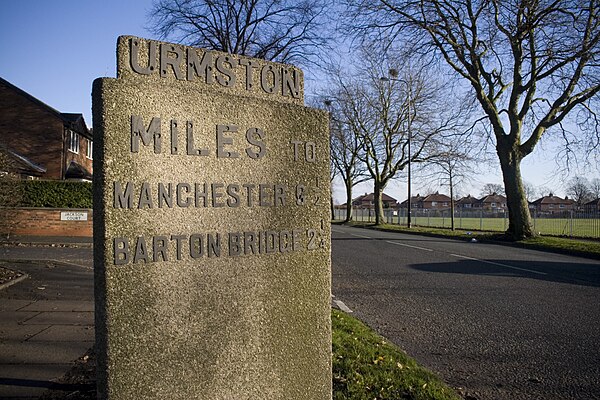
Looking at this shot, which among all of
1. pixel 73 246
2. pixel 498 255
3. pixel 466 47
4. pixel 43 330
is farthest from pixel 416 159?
pixel 43 330

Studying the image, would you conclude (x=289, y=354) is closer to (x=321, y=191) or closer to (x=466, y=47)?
(x=321, y=191)

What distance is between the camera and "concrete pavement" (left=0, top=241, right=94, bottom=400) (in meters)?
3.70

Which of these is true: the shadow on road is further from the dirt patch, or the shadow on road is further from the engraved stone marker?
the dirt patch

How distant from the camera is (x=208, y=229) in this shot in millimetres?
2645

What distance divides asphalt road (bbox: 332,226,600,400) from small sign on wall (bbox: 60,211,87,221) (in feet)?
40.6

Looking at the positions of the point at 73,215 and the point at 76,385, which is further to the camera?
the point at 73,215

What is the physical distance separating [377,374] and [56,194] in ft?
62.4

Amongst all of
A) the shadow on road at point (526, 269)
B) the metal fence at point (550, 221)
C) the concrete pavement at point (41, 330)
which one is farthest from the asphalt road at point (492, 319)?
the metal fence at point (550, 221)

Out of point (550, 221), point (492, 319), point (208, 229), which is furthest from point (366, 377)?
point (550, 221)

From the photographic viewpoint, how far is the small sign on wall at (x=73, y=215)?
18.3 meters

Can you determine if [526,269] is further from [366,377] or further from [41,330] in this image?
[41,330]

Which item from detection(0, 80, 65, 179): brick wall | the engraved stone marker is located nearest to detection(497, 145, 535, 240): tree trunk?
the engraved stone marker

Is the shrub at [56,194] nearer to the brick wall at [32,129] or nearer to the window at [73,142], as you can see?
the brick wall at [32,129]

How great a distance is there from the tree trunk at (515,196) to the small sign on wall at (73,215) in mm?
18344
